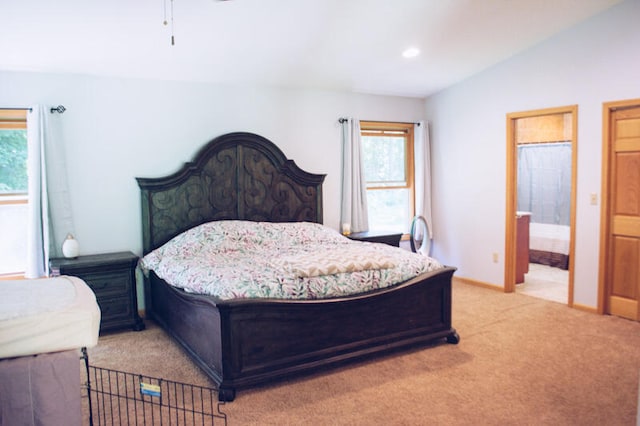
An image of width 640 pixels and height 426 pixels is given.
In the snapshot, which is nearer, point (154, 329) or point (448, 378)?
point (448, 378)

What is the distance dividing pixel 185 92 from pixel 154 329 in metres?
2.23

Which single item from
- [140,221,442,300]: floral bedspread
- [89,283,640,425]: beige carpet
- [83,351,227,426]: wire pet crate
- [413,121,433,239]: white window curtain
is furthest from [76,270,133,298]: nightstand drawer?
[413,121,433,239]: white window curtain

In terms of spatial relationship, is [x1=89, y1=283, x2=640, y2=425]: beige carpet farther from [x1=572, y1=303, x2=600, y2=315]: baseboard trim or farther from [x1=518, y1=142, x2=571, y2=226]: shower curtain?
[x1=518, y1=142, x2=571, y2=226]: shower curtain

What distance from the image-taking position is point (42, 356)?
67.1 inches

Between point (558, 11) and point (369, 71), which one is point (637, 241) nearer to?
point (558, 11)

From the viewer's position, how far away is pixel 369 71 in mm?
5004

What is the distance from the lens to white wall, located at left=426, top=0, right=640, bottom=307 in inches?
165

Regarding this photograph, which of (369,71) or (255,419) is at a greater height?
(369,71)

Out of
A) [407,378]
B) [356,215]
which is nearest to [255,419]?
[407,378]

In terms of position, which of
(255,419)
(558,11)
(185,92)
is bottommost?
(255,419)

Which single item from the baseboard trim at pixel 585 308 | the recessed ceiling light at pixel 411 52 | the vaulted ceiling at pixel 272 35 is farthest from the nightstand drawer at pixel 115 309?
the baseboard trim at pixel 585 308

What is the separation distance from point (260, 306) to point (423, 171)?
3.60 m

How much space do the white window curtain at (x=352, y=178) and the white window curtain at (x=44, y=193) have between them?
280cm

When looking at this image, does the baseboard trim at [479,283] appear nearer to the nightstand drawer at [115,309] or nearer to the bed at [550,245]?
the bed at [550,245]
